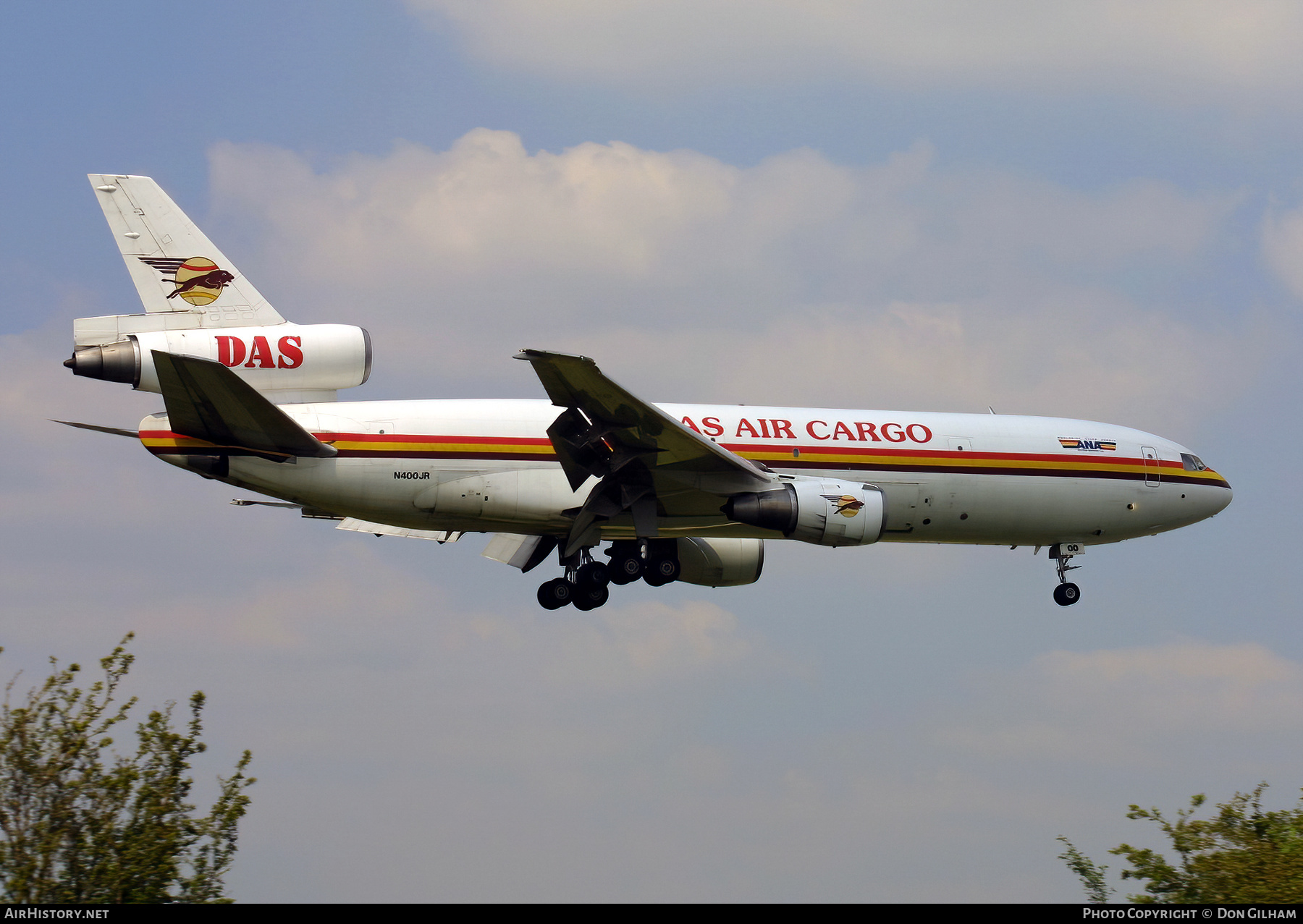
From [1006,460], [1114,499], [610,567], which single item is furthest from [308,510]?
[1114,499]

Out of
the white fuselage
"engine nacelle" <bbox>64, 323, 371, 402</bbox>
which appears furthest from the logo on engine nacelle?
"engine nacelle" <bbox>64, 323, 371, 402</bbox>

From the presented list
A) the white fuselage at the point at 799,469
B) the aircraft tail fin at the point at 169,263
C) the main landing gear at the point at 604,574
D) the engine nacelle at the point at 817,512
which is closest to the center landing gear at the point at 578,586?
the main landing gear at the point at 604,574

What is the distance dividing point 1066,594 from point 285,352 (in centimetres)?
1853

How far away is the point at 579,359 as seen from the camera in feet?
81.7

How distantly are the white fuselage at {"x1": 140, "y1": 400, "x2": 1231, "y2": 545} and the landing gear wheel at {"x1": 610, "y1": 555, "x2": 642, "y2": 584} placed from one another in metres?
2.00

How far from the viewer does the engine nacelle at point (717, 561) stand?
35.6 metres

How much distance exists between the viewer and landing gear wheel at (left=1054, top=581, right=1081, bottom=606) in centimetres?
3338

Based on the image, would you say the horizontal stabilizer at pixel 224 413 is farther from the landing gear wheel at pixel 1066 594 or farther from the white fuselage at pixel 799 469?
the landing gear wheel at pixel 1066 594

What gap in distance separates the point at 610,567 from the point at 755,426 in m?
5.21

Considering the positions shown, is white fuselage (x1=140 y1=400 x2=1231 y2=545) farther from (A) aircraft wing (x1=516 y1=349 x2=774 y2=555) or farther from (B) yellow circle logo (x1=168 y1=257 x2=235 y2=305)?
(B) yellow circle logo (x1=168 y1=257 x2=235 y2=305)

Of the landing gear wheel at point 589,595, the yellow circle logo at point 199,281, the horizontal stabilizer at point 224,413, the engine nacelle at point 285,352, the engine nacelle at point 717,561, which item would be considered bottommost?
the landing gear wheel at point 589,595

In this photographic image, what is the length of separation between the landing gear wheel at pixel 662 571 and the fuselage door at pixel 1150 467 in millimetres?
10978

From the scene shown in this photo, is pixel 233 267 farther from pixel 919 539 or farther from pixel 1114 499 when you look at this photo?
pixel 1114 499
